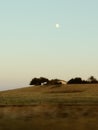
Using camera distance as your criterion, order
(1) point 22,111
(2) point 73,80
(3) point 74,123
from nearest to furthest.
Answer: (3) point 74,123 < (1) point 22,111 < (2) point 73,80

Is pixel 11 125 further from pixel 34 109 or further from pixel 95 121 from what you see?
pixel 34 109

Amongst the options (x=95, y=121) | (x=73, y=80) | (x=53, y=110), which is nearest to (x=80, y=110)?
(x=53, y=110)

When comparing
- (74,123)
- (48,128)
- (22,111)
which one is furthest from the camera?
(22,111)

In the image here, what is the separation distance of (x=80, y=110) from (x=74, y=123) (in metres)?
6.79

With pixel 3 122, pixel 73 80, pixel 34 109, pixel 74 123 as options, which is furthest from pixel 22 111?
pixel 73 80

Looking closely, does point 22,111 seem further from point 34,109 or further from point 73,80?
point 73,80

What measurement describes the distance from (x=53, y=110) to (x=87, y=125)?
24.1 ft

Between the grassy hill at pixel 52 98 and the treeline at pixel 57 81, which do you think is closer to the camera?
the grassy hill at pixel 52 98

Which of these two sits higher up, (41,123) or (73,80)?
(73,80)

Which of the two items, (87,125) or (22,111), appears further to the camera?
(22,111)

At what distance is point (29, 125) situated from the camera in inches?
630

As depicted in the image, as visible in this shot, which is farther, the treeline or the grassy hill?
the treeline

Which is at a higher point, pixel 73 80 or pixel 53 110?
pixel 73 80

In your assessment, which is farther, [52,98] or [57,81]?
[57,81]
